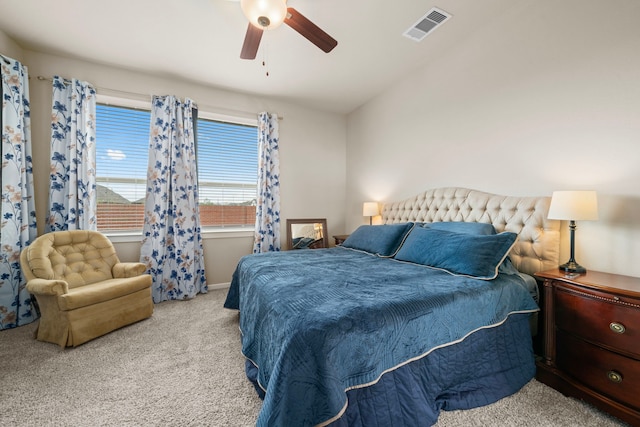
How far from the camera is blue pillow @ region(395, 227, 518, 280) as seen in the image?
1779 mm

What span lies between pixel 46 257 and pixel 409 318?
3.14 meters

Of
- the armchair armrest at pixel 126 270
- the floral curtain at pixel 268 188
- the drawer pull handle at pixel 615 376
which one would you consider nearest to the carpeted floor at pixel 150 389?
the drawer pull handle at pixel 615 376

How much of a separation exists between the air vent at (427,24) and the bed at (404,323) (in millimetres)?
1618

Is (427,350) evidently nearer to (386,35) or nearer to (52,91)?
(386,35)

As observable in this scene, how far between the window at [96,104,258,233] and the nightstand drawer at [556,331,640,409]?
12.1ft

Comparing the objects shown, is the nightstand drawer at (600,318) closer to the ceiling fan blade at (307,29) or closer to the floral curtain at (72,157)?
the ceiling fan blade at (307,29)

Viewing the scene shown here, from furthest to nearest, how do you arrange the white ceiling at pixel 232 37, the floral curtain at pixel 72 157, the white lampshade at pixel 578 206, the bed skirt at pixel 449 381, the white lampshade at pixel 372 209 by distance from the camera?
1. the white lampshade at pixel 372 209
2. the floral curtain at pixel 72 157
3. the white ceiling at pixel 232 37
4. the white lampshade at pixel 578 206
5. the bed skirt at pixel 449 381

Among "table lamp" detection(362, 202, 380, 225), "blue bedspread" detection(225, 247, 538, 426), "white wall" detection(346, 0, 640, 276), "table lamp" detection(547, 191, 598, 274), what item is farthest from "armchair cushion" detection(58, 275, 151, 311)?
"table lamp" detection(547, 191, 598, 274)

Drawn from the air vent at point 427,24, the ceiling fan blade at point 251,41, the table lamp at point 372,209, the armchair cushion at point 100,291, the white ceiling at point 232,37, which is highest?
the white ceiling at point 232,37

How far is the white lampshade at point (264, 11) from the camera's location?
5.38 ft

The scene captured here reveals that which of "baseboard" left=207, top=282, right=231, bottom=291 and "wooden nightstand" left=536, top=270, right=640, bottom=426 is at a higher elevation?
"wooden nightstand" left=536, top=270, right=640, bottom=426

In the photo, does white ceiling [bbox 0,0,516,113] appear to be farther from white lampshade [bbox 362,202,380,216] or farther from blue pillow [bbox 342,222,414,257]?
blue pillow [bbox 342,222,414,257]

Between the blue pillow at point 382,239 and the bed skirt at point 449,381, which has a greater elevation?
the blue pillow at point 382,239

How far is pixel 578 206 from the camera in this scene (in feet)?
5.27
